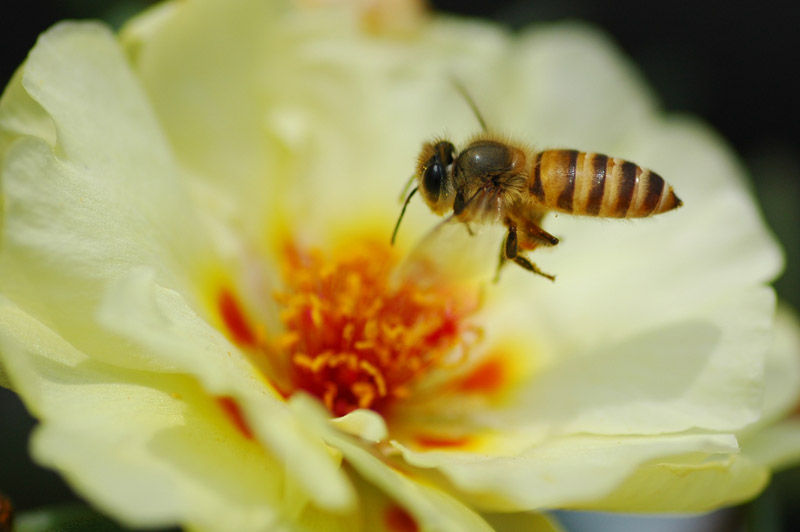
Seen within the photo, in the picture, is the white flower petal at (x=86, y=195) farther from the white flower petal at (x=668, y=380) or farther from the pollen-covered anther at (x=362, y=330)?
the white flower petal at (x=668, y=380)

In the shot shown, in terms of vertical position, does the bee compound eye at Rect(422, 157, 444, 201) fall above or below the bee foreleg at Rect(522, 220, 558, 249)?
above

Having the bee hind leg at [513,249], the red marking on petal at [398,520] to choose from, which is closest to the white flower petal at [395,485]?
the red marking on petal at [398,520]

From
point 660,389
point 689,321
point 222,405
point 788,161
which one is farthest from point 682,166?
point 222,405

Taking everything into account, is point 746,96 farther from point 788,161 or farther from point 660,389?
point 660,389

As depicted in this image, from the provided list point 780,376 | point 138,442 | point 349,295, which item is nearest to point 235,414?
point 138,442

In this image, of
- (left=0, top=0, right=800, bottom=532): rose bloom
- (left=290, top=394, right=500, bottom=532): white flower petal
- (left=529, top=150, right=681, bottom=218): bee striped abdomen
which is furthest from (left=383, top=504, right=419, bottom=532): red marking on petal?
(left=529, top=150, right=681, bottom=218): bee striped abdomen

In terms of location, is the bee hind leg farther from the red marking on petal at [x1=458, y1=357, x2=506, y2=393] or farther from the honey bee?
the red marking on petal at [x1=458, y1=357, x2=506, y2=393]
